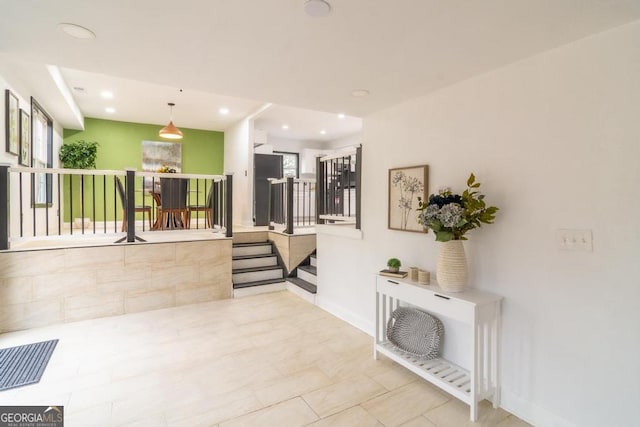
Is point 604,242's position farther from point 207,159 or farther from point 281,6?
point 207,159

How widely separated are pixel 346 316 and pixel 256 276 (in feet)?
5.96

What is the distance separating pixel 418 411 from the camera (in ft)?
7.16

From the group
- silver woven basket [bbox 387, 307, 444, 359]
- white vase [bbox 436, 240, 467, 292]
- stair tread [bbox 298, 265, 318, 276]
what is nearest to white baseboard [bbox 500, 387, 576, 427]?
silver woven basket [bbox 387, 307, 444, 359]

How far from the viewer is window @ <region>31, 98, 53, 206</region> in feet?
16.2

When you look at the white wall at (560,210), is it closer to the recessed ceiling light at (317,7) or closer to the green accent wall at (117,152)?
the recessed ceiling light at (317,7)

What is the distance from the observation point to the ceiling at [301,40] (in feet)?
5.36

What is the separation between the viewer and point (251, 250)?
5469 mm

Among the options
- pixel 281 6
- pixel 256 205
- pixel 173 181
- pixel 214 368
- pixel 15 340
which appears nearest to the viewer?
pixel 281 6

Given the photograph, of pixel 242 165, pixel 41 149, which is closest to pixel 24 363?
pixel 41 149

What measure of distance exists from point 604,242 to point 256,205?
20.5 ft

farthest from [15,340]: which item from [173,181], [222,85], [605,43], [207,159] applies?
[207,159]

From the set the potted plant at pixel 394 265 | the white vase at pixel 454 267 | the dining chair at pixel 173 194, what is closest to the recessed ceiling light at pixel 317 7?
the white vase at pixel 454 267

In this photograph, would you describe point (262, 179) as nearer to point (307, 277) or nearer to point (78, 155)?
point (307, 277)

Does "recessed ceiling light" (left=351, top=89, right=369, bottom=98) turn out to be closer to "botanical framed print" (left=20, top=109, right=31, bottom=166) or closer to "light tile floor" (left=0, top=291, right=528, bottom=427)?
"light tile floor" (left=0, top=291, right=528, bottom=427)
